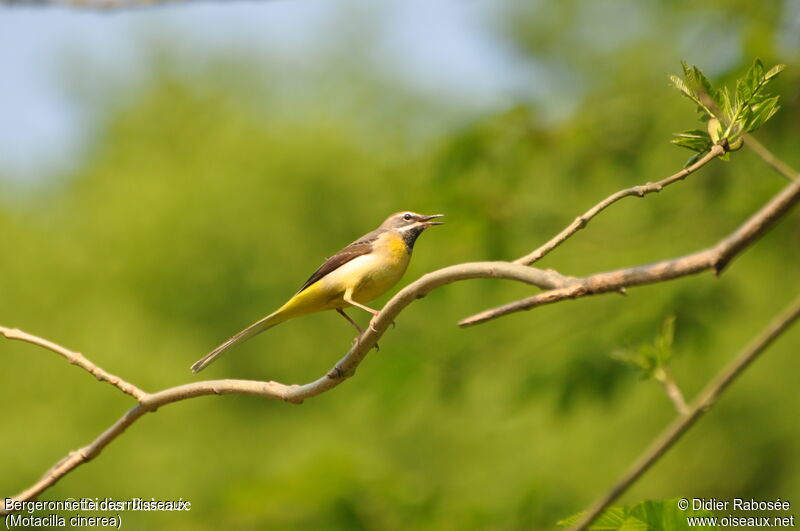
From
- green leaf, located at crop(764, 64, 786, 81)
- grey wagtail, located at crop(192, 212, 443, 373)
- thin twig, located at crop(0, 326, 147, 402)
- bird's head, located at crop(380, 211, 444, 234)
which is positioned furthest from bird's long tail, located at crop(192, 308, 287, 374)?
green leaf, located at crop(764, 64, 786, 81)

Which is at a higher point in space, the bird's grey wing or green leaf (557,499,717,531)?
the bird's grey wing

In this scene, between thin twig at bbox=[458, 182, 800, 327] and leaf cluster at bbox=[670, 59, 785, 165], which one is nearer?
thin twig at bbox=[458, 182, 800, 327]

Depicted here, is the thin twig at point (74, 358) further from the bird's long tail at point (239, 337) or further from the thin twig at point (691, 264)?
the thin twig at point (691, 264)

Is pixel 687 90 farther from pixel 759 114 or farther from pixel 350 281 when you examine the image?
pixel 350 281

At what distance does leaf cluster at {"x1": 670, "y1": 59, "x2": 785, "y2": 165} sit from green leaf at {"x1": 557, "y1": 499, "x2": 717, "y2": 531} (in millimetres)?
1175

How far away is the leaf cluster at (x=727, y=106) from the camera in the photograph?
259 cm

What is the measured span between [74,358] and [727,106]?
2.83m

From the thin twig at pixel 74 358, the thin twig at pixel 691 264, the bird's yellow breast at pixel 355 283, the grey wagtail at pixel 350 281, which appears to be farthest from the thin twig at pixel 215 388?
the bird's yellow breast at pixel 355 283

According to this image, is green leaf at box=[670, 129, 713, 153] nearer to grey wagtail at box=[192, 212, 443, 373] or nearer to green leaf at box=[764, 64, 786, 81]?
green leaf at box=[764, 64, 786, 81]

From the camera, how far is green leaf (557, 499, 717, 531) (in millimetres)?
2918

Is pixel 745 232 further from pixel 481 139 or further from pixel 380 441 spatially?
pixel 380 441

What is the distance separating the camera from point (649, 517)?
2.95 metres

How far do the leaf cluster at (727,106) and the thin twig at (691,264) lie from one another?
58cm

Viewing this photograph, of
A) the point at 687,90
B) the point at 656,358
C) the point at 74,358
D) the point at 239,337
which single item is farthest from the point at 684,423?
the point at 239,337
